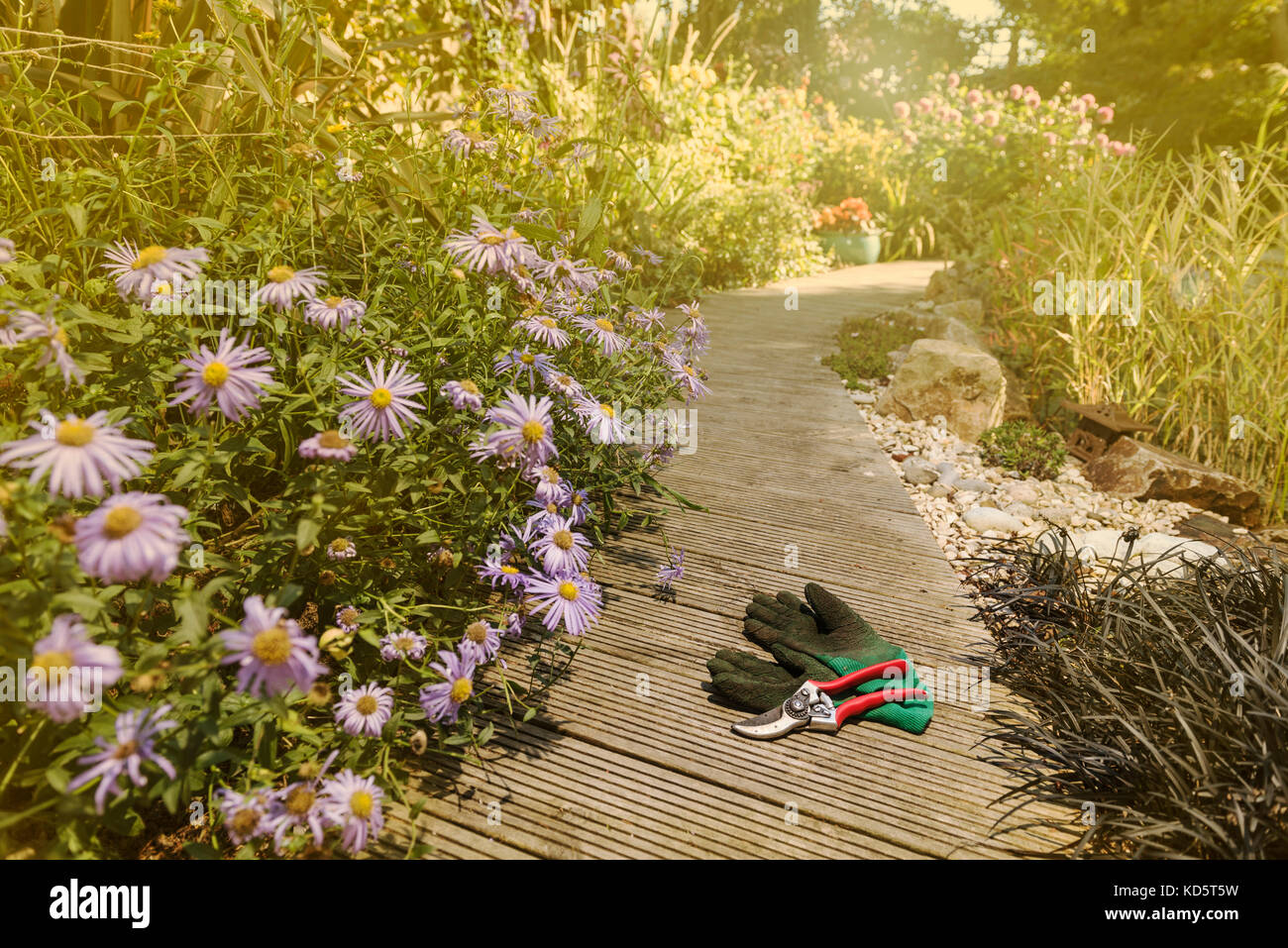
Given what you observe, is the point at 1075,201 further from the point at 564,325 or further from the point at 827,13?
the point at 827,13

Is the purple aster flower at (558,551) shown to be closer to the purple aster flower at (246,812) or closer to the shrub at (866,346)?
the purple aster flower at (246,812)

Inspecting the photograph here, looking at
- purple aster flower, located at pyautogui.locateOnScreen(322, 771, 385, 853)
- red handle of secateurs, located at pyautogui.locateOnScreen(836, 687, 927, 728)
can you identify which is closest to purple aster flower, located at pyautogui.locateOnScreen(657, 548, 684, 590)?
red handle of secateurs, located at pyautogui.locateOnScreen(836, 687, 927, 728)

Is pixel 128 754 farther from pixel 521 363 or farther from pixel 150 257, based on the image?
pixel 521 363

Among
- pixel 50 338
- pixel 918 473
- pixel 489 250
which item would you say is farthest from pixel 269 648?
pixel 918 473

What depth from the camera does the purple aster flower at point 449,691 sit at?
136 cm

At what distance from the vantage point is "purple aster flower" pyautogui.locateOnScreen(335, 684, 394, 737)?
4.32 feet

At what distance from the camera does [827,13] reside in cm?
2244

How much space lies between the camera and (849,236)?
1017cm

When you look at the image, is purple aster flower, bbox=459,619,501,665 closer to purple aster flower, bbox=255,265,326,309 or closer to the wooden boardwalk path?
the wooden boardwalk path

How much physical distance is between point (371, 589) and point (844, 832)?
1112 millimetres

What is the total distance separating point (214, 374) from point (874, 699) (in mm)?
1610

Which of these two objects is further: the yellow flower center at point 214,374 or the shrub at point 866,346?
the shrub at point 866,346

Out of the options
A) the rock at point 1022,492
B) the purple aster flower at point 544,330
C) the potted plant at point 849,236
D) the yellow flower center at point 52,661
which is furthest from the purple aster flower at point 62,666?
the potted plant at point 849,236

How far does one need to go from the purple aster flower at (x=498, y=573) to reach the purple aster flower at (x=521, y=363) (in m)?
0.44
